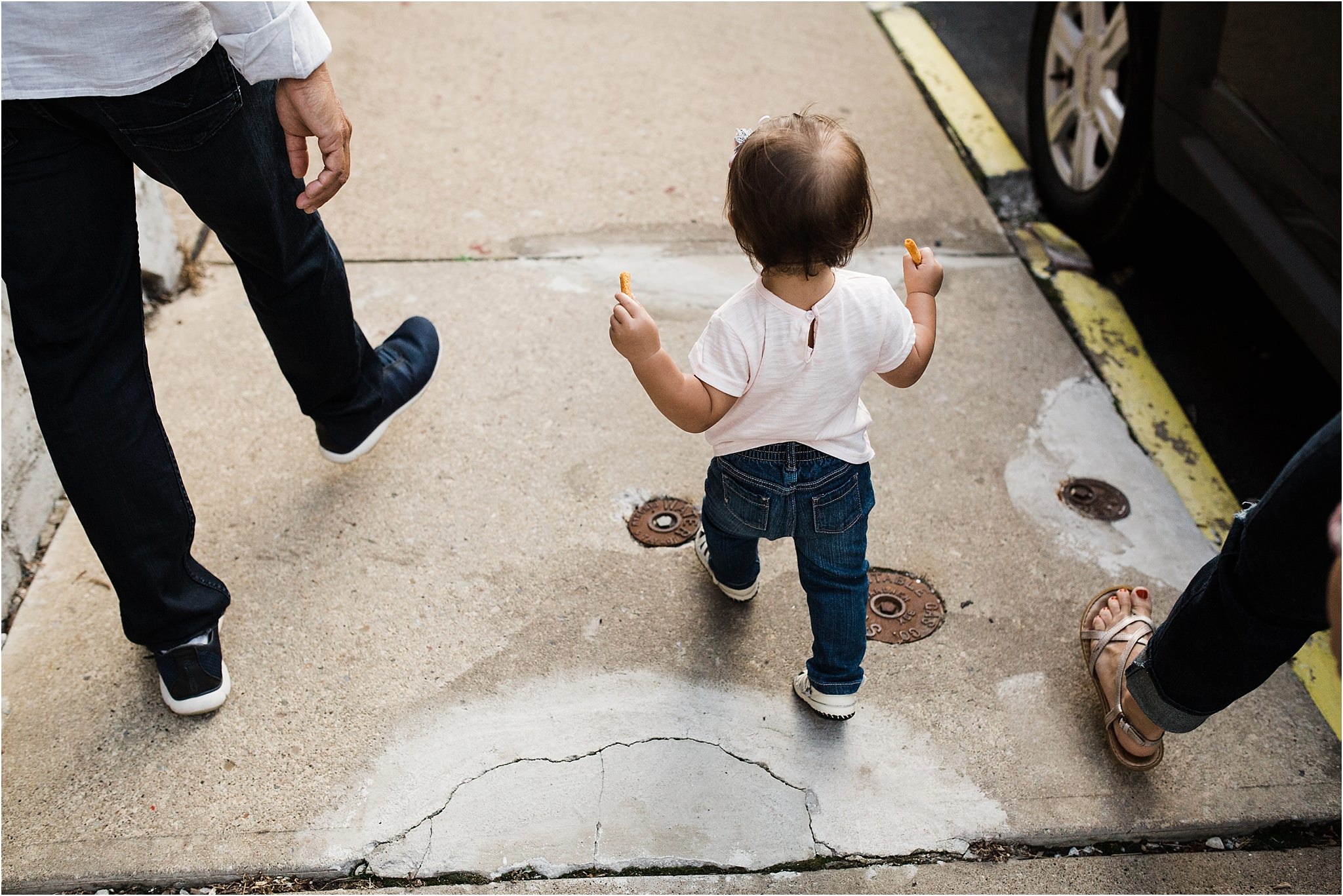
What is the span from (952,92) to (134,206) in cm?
352

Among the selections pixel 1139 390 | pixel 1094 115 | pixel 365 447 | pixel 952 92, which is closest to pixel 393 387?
pixel 365 447

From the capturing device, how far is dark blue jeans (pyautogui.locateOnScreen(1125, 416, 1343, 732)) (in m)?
1.66

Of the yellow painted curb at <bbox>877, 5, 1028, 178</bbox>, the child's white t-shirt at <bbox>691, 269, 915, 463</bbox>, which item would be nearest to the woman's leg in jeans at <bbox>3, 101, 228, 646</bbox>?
the child's white t-shirt at <bbox>691, 269, 915, 463</bbox>

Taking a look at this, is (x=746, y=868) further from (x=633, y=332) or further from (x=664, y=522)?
(x=633, y=332)

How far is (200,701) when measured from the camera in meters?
2.18

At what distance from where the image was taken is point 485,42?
4719 millimetres

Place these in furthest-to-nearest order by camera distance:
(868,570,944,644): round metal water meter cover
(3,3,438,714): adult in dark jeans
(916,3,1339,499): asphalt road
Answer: (916,3,1339,499): asphalt road, (868,570,944,644): round metal water meter cover, (3,3,438,714): adult in dark jeans

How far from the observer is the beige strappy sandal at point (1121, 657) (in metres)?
2.13

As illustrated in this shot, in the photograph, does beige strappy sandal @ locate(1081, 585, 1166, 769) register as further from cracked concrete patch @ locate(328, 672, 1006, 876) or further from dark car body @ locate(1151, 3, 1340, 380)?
dark car body @ locate(1151, 3, 1340, 380)

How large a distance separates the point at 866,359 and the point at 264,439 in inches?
65.6

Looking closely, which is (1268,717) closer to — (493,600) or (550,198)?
(493,600)

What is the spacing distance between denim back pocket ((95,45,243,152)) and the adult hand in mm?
90

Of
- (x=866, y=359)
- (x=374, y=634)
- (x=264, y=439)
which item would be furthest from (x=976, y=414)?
(x=264, y=439)

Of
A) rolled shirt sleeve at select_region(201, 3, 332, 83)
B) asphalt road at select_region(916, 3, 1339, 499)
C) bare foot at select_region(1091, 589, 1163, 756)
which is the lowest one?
asphalt road at select_region(916, 3, 1339, 499)
